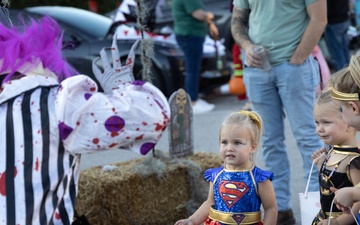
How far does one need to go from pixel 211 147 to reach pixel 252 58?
11.3 feet

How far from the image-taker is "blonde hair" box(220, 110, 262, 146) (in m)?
3.50

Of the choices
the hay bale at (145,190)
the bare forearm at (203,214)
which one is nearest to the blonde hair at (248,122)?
the bare forearm at (203,214)

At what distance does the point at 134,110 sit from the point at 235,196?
0.93m

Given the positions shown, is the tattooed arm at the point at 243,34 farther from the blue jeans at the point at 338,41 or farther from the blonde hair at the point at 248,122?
the blue jeans at the point at 338,41

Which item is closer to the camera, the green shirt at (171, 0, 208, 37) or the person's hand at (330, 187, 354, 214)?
the person's hand at (330, 187, 354, 214)

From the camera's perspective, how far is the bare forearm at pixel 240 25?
4641 millimetres

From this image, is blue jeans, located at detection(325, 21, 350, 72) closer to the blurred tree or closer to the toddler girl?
the toddler girl

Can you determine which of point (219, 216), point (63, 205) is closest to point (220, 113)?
point (219, 216)

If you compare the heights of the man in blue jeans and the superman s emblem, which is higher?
the man in blue jeans

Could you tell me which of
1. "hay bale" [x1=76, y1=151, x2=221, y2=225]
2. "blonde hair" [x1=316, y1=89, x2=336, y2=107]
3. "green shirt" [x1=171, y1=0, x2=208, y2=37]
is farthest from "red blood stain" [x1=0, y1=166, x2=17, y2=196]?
"green shirt" [x1=171, y1=0, x2=208, y2=37]

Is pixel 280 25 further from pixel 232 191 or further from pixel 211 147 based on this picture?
pixel 211 147

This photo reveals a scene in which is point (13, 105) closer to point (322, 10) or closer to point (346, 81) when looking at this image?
point (346, 81)

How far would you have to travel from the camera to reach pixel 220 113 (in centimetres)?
980

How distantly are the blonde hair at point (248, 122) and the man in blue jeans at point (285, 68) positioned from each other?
889 millimetres
